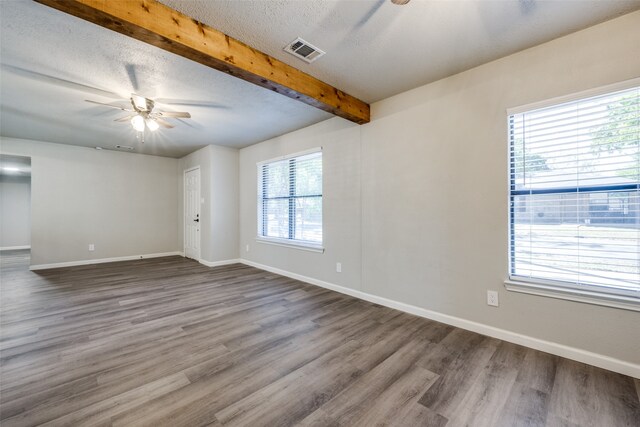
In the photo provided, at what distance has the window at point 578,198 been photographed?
1877mm

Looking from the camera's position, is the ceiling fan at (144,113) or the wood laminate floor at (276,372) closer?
the wood laminate floor at (276,372)

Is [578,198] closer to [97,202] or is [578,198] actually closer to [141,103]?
[141,103]

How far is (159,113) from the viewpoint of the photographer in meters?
3.23

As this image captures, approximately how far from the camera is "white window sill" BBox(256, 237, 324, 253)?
13.4 ft

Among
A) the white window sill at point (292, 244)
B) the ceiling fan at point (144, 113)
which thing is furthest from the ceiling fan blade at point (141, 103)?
the white window sill at point (292, 244)

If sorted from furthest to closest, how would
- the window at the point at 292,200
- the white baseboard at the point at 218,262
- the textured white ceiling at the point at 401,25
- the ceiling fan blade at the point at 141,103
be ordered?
1. the white baseboard at the point at 218,262
2. the window at the point at 292,200
3. the ceiling fan blade at the point at 141,103
4. the textured white ceiling at the point at 401,25

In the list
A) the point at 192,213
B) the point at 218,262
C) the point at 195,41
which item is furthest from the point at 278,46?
the point at 192,213

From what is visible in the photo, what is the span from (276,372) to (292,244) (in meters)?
2.68

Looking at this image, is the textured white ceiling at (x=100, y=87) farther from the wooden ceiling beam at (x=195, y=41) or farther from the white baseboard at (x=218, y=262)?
the white baseboard at (x=218, y=262)

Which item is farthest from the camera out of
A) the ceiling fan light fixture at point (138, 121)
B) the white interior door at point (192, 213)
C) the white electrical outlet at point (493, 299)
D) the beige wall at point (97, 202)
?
the white interior door at point (192, 213)

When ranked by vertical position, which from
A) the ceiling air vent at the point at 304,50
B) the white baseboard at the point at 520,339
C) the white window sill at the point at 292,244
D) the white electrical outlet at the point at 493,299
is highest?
the ceiling air vent at the point at 304,50

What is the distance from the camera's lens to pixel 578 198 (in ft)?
6.76

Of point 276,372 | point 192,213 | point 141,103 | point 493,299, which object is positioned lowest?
point 276,372

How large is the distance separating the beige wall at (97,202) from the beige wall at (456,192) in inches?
196
